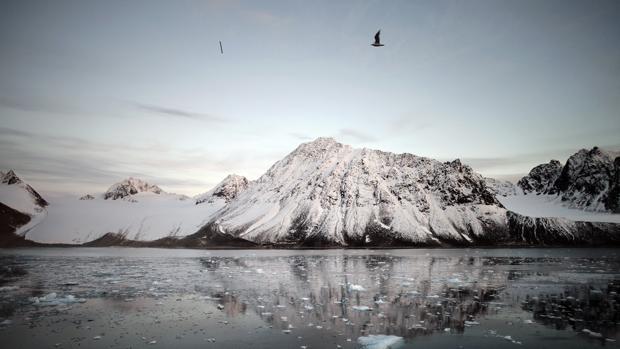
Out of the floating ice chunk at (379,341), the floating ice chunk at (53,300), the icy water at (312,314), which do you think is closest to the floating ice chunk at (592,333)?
the icy water at (312,314)

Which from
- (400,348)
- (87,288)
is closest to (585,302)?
(400,348)

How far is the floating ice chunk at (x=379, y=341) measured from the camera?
731 inches

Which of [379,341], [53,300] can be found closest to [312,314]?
[379,341]

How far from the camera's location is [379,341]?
1912 cm

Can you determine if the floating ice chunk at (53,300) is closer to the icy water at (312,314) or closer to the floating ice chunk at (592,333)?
the icy water at (312,314)

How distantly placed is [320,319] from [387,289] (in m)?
13.8

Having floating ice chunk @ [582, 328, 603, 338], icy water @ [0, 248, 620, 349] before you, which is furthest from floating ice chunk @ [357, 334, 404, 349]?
floating ice chunk @ [582, 328, 603, 338]

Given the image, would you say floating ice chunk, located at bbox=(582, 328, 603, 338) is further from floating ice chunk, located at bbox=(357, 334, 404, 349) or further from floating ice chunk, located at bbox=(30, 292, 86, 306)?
floating ice chunk, located at bbox=(30, 292, 86, 306)

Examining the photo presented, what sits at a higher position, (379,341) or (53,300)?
(53,300)

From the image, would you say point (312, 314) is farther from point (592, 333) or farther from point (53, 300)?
point (53, 300)

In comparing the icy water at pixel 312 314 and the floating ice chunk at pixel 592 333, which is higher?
the icy water at pixel 312 314

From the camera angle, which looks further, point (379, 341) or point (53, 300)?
point (53, 300)

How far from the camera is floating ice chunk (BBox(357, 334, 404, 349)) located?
18.6 meters

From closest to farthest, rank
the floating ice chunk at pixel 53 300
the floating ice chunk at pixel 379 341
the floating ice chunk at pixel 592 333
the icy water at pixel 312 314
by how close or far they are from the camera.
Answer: the floating ice chunk at pixel 379 341
the icy water at pixel 312 314
the floating ice chunk at pixel 592 333
the floating ice chunk at pixel 53 300
